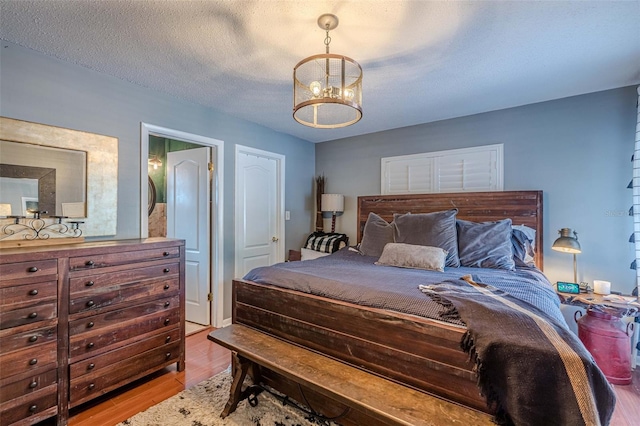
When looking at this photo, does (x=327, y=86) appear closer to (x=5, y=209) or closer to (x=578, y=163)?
(x=5, y=209)

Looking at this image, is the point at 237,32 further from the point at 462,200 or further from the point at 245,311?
the point at 462,200

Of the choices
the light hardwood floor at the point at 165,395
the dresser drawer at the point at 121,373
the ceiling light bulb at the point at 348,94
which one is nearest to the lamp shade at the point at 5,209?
the dresser drawer at the point at 121,373

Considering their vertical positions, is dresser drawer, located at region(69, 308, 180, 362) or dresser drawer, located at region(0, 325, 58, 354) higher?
dresser drawer, located at region(0, 325, 58, 354)

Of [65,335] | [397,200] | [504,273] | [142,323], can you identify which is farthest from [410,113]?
[65,335]

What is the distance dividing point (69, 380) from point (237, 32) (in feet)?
7.79

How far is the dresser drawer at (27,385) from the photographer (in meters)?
1.55

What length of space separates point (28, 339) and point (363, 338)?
6.13 feet

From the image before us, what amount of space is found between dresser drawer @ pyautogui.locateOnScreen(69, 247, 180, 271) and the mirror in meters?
0.55

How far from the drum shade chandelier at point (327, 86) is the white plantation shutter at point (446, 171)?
100cm

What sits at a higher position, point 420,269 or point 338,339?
point 420,269

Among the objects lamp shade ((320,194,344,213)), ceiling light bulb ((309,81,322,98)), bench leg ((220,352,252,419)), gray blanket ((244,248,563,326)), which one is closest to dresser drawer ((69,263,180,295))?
gray blanket ((244,248,563,326))

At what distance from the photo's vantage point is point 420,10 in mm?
1592

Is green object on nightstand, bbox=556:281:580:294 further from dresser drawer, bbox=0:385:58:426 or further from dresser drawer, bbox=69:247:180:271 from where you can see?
dresser drawer, bbox=0:385:58:426

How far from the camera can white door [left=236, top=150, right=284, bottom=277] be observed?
3.54 meters
